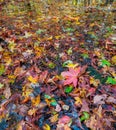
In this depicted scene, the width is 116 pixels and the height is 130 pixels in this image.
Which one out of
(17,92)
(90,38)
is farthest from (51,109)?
(90,38)

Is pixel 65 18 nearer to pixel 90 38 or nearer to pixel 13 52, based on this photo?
pixel 90 38

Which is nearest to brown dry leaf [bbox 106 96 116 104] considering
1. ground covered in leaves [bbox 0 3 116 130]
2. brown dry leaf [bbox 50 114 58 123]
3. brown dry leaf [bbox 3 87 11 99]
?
ground covered in leaves [bbox 0 3 116 130]

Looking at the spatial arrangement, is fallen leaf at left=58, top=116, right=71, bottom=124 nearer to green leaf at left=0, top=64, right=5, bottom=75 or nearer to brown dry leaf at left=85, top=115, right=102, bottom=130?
brown dry leaf at left=85, top=115, right=102, bottom=130

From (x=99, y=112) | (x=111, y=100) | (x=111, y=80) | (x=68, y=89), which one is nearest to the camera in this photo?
(x=99, y=112)

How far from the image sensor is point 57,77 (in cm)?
261

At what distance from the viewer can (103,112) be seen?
2156 mm

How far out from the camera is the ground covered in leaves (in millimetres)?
2127

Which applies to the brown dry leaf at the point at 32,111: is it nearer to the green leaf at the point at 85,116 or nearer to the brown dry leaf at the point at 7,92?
the brown dry leaf at the point at 7,92

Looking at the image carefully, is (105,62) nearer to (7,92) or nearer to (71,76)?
(71,76)

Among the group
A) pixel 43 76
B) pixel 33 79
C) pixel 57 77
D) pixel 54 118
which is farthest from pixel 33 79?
pixel 54 118

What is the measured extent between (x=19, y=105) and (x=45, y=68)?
0.75 meters

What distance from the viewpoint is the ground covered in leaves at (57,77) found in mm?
2127

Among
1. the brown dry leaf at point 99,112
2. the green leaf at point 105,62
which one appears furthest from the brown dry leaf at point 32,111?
the green leaf at point 105,62

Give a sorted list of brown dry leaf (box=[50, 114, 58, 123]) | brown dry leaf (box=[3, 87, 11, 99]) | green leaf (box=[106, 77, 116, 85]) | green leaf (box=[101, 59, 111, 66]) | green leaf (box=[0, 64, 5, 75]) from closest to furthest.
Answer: brown dry leaf (box=[50, 114, 58, 123]) < brown dry leaf (box=[3, 87, 11, 99]) < green leaf (box=[106, 77, 116, 85]) < green leaf (box=[0, 64, 5, 75]) < green leaf (box=[101, 59, 111, 66])
